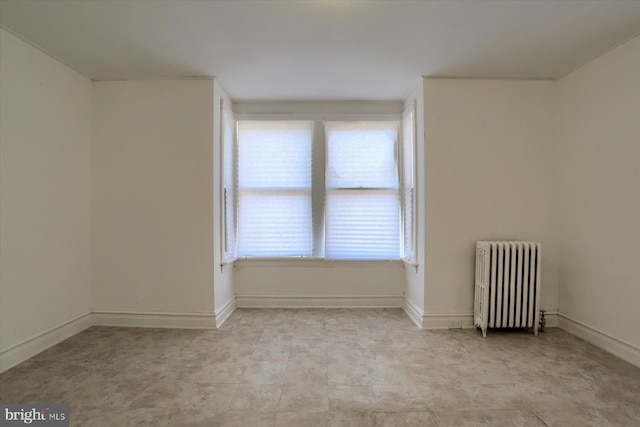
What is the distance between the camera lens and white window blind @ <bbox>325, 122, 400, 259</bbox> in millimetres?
3945

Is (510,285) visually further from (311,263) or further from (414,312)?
(311,263)

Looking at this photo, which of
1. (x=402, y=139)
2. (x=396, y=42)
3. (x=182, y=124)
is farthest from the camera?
(x=402, y=139)

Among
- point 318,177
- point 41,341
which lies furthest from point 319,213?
point 41,341

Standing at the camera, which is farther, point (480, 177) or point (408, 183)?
point (408, 183)

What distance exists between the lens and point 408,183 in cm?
379

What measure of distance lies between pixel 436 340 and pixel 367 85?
2.75 meters

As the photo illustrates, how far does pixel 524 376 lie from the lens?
2.29m

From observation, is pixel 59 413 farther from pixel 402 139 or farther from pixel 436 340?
pixel 402 139

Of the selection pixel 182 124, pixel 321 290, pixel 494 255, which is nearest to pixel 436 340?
pixel 494 255

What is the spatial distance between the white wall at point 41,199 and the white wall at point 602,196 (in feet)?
16.4

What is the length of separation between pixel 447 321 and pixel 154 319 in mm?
3112

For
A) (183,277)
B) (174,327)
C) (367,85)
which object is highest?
(367,85)

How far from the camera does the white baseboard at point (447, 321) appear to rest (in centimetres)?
324

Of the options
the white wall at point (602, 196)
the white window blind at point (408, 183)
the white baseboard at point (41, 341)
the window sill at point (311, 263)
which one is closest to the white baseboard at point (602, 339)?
the white wall at point (602, 196)
